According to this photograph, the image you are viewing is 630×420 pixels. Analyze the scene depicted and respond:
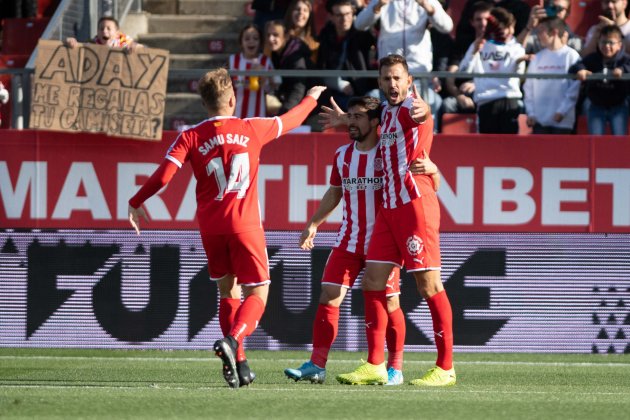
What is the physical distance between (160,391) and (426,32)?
21.8ft

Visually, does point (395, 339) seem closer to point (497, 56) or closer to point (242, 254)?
point (242, 254)

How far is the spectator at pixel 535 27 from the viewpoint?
14062mm

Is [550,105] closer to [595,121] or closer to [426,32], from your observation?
[595,121]

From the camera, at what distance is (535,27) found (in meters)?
14.0

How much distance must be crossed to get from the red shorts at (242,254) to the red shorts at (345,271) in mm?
615

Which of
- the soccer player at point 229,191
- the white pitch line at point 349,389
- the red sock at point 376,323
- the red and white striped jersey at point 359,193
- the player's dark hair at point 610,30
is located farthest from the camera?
the player's dark hair at point 610,30

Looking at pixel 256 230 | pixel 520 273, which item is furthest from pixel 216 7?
pixel 256 230

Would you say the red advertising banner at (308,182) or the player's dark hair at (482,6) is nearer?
the red advertising banner at (308,182)

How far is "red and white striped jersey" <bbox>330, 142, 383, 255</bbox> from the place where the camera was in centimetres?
880

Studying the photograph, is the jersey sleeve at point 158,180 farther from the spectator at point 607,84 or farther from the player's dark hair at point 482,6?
the player's dark hair at point 482,6

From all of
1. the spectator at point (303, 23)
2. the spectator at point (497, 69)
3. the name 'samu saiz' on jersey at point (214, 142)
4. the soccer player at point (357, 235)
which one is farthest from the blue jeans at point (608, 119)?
the name 'samu saiz' on jersey at point (214, 142)

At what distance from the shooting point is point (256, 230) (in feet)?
27.1

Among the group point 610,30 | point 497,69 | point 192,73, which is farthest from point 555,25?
point 192,73

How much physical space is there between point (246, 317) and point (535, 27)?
23.6ft
